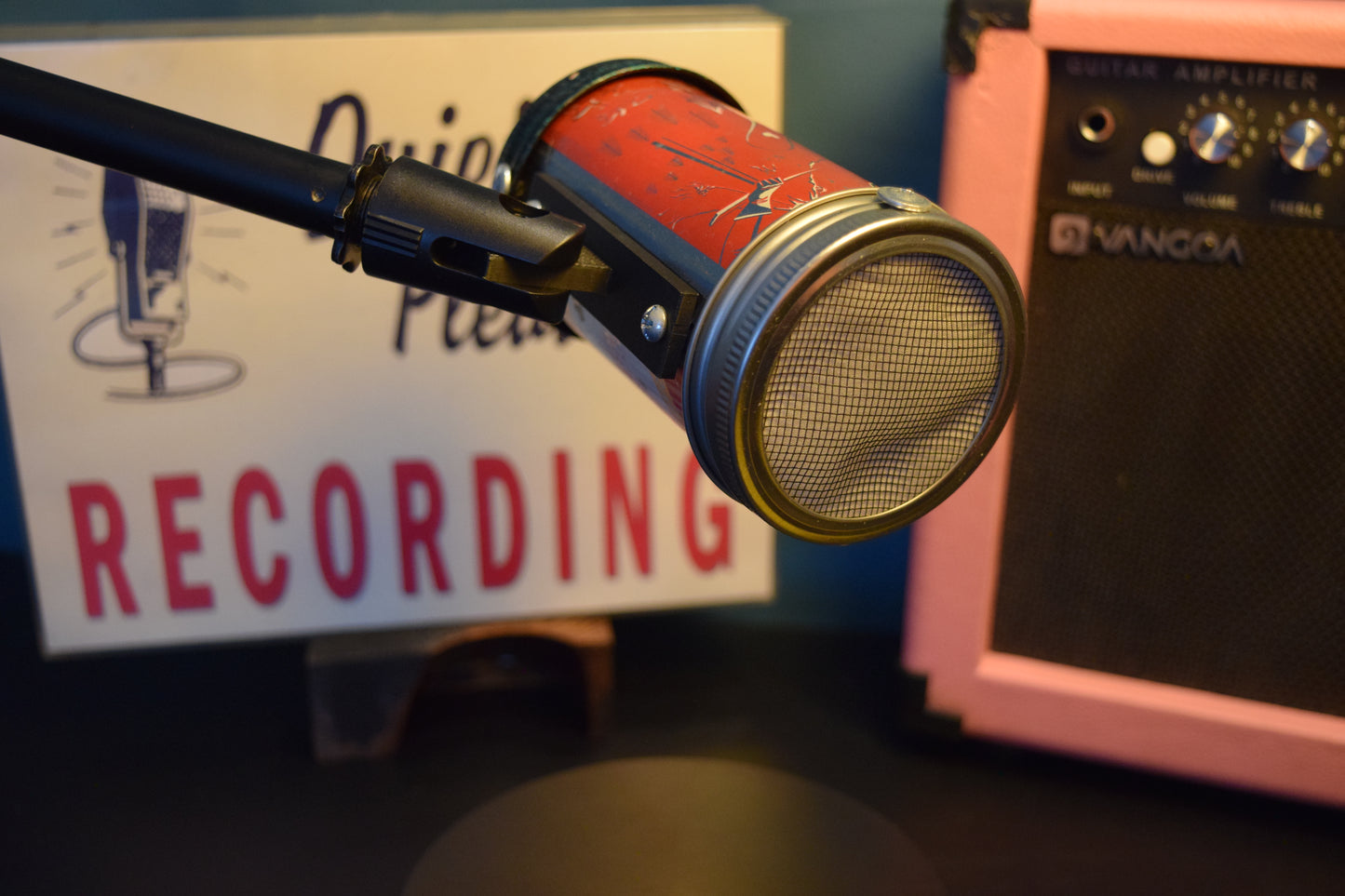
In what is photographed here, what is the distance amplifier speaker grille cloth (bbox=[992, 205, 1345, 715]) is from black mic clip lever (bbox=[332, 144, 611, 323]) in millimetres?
406

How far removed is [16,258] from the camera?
0.80 metres

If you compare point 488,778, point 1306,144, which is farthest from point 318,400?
point 1306,144

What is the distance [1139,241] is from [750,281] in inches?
15.4

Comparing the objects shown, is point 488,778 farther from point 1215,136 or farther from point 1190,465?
point 1215,136

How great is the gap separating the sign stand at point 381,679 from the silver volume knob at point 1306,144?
553mm

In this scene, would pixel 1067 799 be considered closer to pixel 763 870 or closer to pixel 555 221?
pixel 763 870

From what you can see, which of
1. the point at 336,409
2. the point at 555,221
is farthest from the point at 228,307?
the point at 555,221

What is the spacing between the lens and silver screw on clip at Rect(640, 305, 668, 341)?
0.44 meters

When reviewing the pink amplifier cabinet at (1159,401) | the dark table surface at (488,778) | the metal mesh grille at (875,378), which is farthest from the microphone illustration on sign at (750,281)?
the dark table surface at (488,778)

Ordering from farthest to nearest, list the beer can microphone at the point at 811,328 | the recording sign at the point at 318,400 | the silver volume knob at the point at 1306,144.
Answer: the recording sign at the point at 318,400
the silver volume knob at the point at 1306,144
the beer can microphone at the point at 811,328

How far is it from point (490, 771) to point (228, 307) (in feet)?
1.26

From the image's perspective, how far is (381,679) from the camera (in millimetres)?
842

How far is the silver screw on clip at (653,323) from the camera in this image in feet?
1.43

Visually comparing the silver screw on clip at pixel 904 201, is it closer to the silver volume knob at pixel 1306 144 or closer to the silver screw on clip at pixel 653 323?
the silver screw on clip at pixel 653 323
